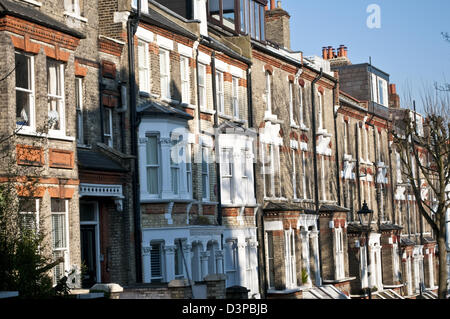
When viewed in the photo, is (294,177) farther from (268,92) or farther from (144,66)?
(144,66)

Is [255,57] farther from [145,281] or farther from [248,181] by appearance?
[145,281]

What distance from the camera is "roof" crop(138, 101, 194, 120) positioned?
28.5 m

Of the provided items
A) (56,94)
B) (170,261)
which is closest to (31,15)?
(56,94)

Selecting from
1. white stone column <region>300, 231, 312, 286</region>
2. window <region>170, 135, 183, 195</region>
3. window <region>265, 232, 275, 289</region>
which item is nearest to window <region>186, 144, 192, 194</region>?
window <region>170, 135, 183, 195</region>

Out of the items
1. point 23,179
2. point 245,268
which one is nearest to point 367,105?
point 245,268

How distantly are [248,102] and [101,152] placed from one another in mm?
12557

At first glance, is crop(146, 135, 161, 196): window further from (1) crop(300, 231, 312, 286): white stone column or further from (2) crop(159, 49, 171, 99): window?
(1) crop(300, 231, 312, 286): white stone column

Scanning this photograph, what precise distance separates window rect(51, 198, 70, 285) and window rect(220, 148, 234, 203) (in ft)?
41.9

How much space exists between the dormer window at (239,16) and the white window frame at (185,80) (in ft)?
23.7

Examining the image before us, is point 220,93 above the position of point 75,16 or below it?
below

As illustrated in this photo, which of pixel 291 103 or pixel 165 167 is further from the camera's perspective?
pixel 291 103

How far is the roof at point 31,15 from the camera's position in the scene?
20.7 metres

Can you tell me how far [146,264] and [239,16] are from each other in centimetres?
1640

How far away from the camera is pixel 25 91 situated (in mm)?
20969
